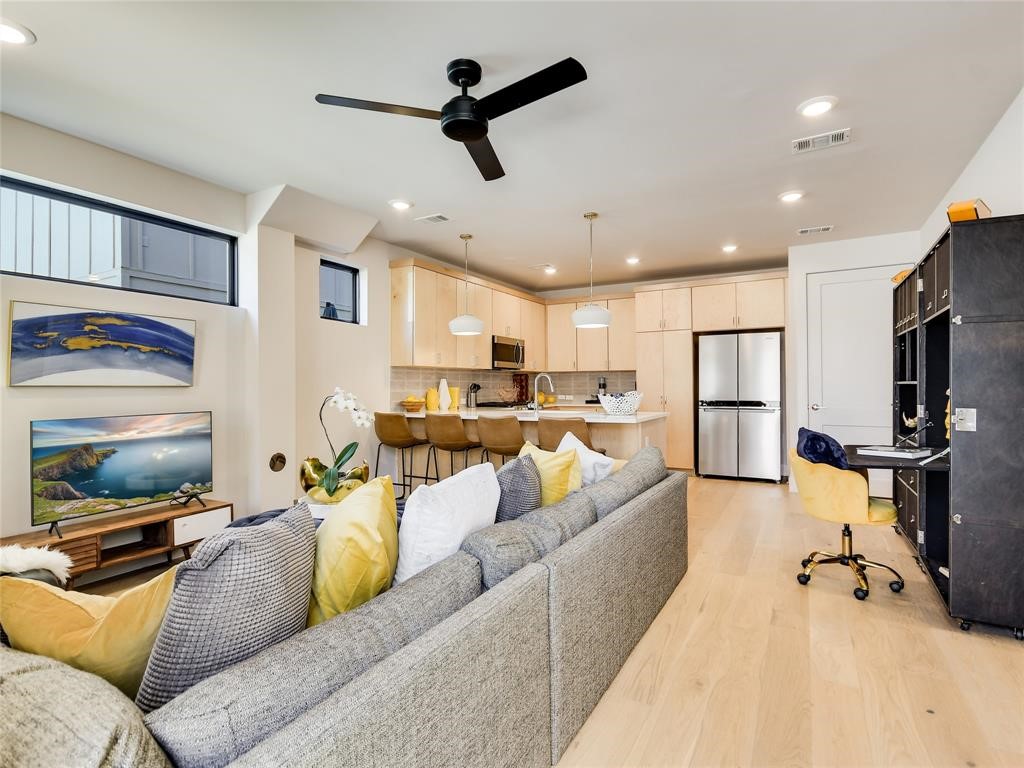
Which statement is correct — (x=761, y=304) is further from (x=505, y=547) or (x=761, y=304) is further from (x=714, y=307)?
(x=505, y=547)

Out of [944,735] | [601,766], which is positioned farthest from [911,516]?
[601,766]

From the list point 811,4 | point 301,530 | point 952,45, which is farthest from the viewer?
point 952,45

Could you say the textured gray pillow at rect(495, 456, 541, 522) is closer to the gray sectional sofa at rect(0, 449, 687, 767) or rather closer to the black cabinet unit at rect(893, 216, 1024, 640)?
the gray sectional sofa at rect(0, 449, 687, 767)

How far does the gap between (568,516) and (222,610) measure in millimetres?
1231

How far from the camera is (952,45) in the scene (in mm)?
2191

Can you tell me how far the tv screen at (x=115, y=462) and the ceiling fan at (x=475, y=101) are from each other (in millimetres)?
2403

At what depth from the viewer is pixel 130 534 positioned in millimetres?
3316

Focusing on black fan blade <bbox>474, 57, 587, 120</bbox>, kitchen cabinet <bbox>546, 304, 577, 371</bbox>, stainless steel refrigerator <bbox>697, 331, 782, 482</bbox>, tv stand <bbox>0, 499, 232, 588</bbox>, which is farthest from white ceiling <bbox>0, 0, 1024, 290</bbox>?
kitchen cabinet <bbox>546, 304, 577, 371</bbox>

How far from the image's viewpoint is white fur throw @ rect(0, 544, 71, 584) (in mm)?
1180

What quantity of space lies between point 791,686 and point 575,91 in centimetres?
272

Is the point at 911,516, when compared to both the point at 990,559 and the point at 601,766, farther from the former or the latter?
the point at 601,766

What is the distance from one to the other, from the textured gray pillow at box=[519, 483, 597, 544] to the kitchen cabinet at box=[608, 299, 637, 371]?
502 cm

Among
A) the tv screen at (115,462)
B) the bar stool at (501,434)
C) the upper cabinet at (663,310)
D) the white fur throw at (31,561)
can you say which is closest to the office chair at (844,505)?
the bar stool at (501,434)

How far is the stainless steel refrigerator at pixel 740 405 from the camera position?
581 centimetres
